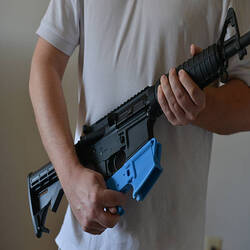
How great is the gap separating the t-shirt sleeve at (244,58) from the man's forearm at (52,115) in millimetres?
346

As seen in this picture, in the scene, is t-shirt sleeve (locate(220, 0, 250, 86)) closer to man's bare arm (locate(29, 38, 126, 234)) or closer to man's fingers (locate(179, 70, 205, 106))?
man's fingers (locate(179, 70, 205, 106))

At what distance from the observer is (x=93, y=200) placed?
1.64ft

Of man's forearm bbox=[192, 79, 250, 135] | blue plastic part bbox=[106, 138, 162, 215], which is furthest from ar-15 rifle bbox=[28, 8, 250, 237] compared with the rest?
man's forearm bbox=[192, 79, 250, 135]

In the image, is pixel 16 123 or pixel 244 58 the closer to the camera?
pixel 244 58

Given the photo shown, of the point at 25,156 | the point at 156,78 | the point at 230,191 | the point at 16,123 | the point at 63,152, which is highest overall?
the point at 156,78

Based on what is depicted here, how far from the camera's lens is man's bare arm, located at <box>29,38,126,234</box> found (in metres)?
0.51

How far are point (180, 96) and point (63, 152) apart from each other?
0.26m

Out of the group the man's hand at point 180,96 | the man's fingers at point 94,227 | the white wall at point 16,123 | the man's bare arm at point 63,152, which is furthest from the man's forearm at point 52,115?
the white wall at point 16,123

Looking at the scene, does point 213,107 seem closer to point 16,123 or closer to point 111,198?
point 111,198

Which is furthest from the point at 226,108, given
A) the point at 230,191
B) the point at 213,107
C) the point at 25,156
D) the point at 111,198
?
the point at 25,156

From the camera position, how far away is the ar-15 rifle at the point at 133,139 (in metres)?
0.42

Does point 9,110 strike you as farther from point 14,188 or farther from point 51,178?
point 51,178

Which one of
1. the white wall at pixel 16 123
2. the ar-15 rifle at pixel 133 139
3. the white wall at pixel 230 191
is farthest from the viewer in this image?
the white wall at pixel 230 191

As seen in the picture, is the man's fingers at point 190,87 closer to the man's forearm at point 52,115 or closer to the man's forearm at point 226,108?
the man's forearm at point 226,108
